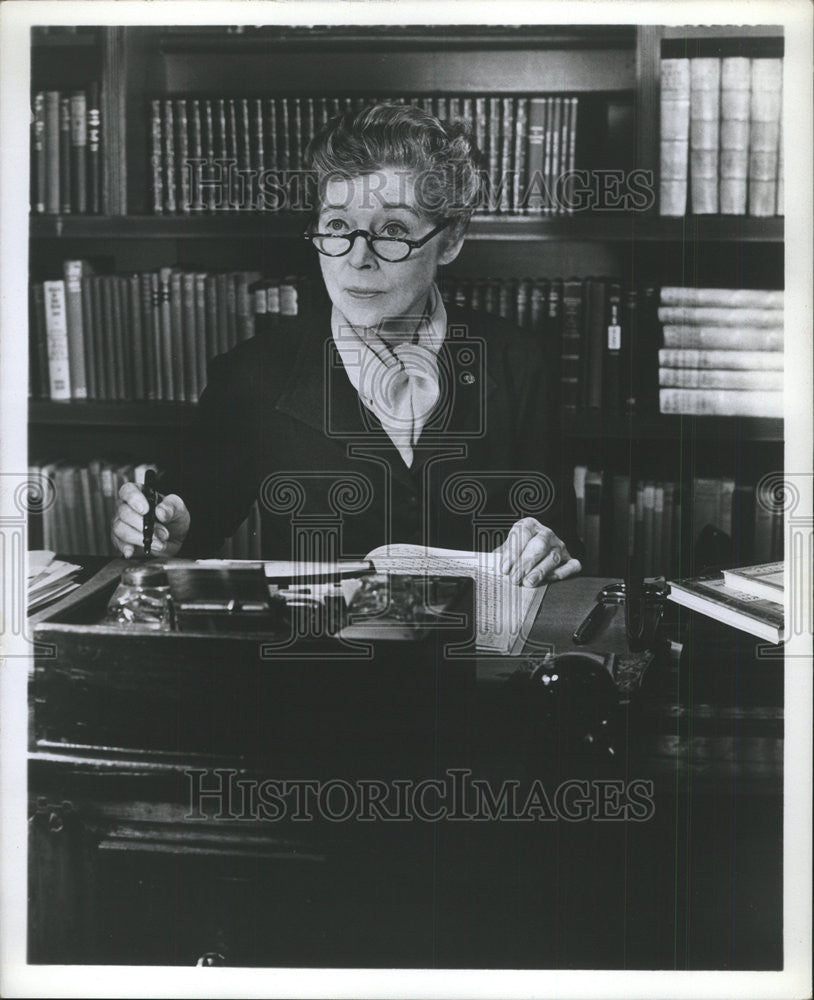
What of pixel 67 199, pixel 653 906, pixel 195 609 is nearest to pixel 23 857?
pixel 195 609

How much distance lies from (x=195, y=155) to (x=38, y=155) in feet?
0.80

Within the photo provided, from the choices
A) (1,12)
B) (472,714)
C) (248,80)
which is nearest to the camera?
(472,714)

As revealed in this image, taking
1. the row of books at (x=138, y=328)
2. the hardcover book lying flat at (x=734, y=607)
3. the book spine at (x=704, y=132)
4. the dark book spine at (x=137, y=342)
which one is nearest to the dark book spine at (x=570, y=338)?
the book spine at (x=704, y=132)

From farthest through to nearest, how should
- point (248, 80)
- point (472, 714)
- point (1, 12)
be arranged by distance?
point (248, 80), point (1, 12), point (472, 714)

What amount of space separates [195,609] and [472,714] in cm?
41

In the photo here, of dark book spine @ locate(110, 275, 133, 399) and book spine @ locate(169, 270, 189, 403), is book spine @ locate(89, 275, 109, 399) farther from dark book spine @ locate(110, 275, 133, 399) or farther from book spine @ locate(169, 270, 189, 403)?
book spine @ locate(169, 270, 189, 403)

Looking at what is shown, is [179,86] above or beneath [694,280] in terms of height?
above

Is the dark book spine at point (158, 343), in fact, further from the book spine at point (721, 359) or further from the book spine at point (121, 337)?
the book spine at point (721, 359)

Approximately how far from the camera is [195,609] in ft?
4.63

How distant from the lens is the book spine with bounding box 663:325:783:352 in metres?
1.56

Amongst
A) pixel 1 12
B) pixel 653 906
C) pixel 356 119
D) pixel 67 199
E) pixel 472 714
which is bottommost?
pixel 653 906

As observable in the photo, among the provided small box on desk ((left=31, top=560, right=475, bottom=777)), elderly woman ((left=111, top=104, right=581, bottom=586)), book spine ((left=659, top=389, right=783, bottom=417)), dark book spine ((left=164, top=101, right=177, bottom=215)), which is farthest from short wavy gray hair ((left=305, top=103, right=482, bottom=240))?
small box on desk ((left=31, top=560, right=475, bottom=777))

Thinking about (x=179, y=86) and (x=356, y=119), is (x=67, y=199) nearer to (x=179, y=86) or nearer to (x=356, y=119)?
(x=179, y=86)

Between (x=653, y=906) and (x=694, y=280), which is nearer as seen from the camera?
(x=653, y=906)
